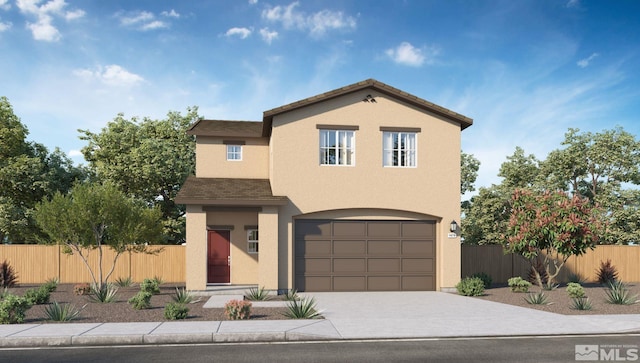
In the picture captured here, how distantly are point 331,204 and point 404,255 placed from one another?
12.2 feet

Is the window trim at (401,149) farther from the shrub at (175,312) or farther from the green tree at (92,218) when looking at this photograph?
the shrub at (175,312)

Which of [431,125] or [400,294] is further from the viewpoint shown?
[431,125]

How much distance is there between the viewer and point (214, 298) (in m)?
19.0

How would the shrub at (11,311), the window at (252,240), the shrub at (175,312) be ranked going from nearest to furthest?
1. the shrub at (11,311)
2. the shrub at (175,312)
3. the window at (252,240)

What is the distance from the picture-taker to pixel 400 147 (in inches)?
876

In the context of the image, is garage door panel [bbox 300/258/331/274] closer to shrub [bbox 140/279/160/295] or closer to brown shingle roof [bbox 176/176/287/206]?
brown shingle roof [bbox 176/176/287/206]

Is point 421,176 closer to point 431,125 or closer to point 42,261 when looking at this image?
point 431,125

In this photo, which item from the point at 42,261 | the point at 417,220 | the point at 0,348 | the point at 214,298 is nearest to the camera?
the point at 0,348

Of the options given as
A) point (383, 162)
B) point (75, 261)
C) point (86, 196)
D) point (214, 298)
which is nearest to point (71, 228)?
point (86, 196)

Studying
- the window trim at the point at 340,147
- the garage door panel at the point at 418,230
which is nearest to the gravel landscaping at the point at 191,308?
the garage door panel at the point at 418,230

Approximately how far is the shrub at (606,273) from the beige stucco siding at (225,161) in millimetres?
17929

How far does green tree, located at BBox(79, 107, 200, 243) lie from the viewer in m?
33.2

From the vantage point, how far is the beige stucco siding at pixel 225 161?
965 inches

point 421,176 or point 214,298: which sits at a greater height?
point 421,176
